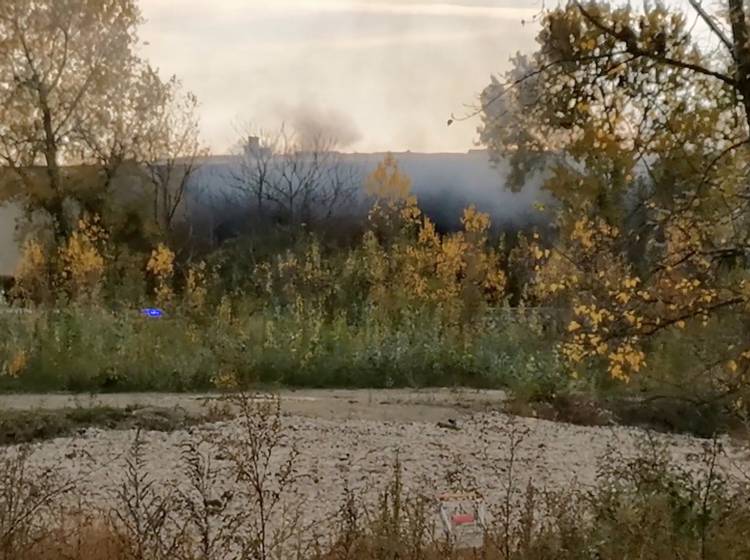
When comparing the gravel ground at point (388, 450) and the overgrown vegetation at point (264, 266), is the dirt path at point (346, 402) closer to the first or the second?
the gravel ground at point (388, 450)

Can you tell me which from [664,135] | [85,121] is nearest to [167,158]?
[85,121]

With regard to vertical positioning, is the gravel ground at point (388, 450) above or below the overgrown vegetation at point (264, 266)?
below

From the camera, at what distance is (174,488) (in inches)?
109

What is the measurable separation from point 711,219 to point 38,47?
15.9ft

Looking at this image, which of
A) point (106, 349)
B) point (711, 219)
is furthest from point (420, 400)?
point (711, 219)

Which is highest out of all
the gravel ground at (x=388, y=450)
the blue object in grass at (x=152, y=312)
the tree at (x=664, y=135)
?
the tree at (x=664, y=135)

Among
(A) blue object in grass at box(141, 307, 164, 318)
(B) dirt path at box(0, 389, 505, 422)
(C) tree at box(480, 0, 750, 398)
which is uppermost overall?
(C) tree at box(480, 0, 750, 398)

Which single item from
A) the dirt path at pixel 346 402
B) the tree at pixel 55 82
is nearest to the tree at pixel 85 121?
the tree at pixel 55 82

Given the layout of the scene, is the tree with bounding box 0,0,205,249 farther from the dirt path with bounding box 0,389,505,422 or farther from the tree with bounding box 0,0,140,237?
the dirt path with bounding box 0,389,505,422

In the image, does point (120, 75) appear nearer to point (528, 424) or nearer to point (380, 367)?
point (380, 367)

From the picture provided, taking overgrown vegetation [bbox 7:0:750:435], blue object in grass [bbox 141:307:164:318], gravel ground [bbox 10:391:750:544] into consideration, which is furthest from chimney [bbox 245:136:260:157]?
gravel ground [bbox 10:391:750:544]

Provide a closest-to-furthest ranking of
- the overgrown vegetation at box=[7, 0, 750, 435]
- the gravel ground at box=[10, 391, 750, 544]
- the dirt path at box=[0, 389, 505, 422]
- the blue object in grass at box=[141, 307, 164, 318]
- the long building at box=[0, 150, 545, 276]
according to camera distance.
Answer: the gravel ground at box=[10, 391, 750, 544], the dirt path at box=[0, 389, 505, 422], the overgrown vegetation at box=[7, 0, 750, 435], the long building at box=[0, 150, 545, 276], the blue object in grass at box=[141, 307, 164, 318]

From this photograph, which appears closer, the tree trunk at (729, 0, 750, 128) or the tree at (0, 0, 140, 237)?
the tree trunk at (729, 0, 750, 128)

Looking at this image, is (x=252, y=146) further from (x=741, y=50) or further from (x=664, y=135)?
(x=741, y=50)
